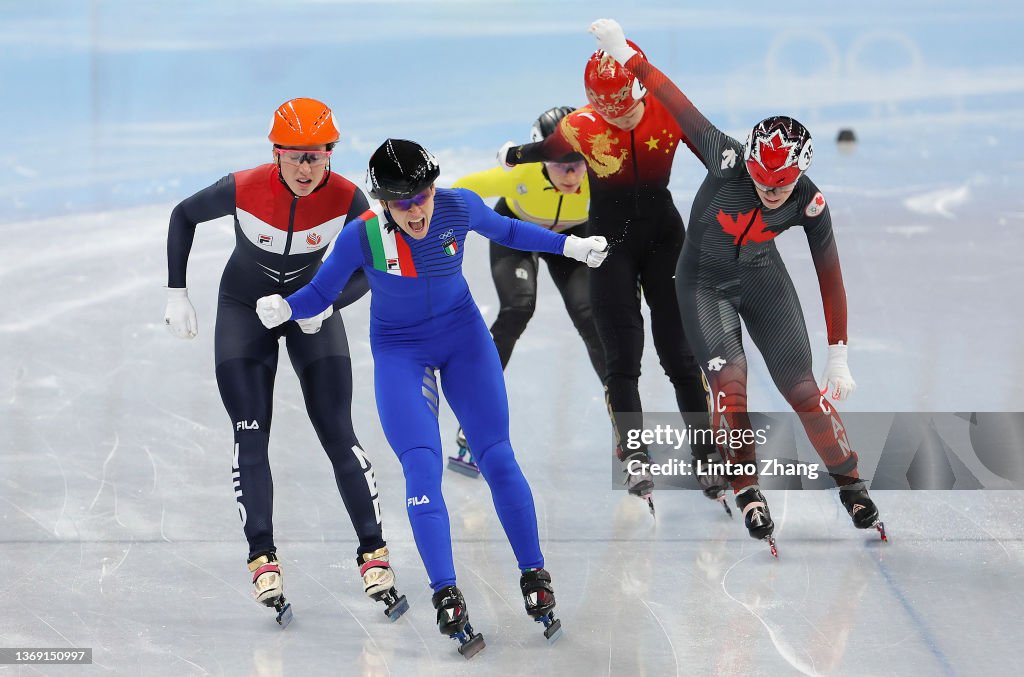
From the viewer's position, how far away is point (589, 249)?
185 inches

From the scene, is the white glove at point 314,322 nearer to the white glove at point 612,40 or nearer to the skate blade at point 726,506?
the white glove at point 612,40

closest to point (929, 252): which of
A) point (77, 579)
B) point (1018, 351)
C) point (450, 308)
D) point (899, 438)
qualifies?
point (1018, 351)

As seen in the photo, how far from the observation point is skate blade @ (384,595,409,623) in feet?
15.7

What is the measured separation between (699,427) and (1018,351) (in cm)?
277

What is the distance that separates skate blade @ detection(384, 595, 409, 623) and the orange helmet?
67.4 inches

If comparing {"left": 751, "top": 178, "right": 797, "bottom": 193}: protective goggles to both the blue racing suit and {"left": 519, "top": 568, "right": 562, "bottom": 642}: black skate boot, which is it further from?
{"left": 519, "top": 568, "right": 562, "bottom": 642}: black skate boot

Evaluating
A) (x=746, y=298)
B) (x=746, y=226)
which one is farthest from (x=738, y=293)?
(x=746, y=226)

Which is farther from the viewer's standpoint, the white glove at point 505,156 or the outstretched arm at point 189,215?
the white glove at point 505,156

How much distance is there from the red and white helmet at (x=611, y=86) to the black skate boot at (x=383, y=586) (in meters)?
2.07

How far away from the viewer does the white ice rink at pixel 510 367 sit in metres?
4.67

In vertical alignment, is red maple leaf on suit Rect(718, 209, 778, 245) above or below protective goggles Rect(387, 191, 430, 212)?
below

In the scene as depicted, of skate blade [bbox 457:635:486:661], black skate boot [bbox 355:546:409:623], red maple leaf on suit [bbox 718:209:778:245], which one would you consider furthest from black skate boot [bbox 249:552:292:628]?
red maple leaf on suit [bbox 718:209:778:245]

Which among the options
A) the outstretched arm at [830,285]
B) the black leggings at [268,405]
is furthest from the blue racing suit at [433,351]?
the outstretched arm at [830,285]

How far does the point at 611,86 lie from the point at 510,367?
8.10 ft
